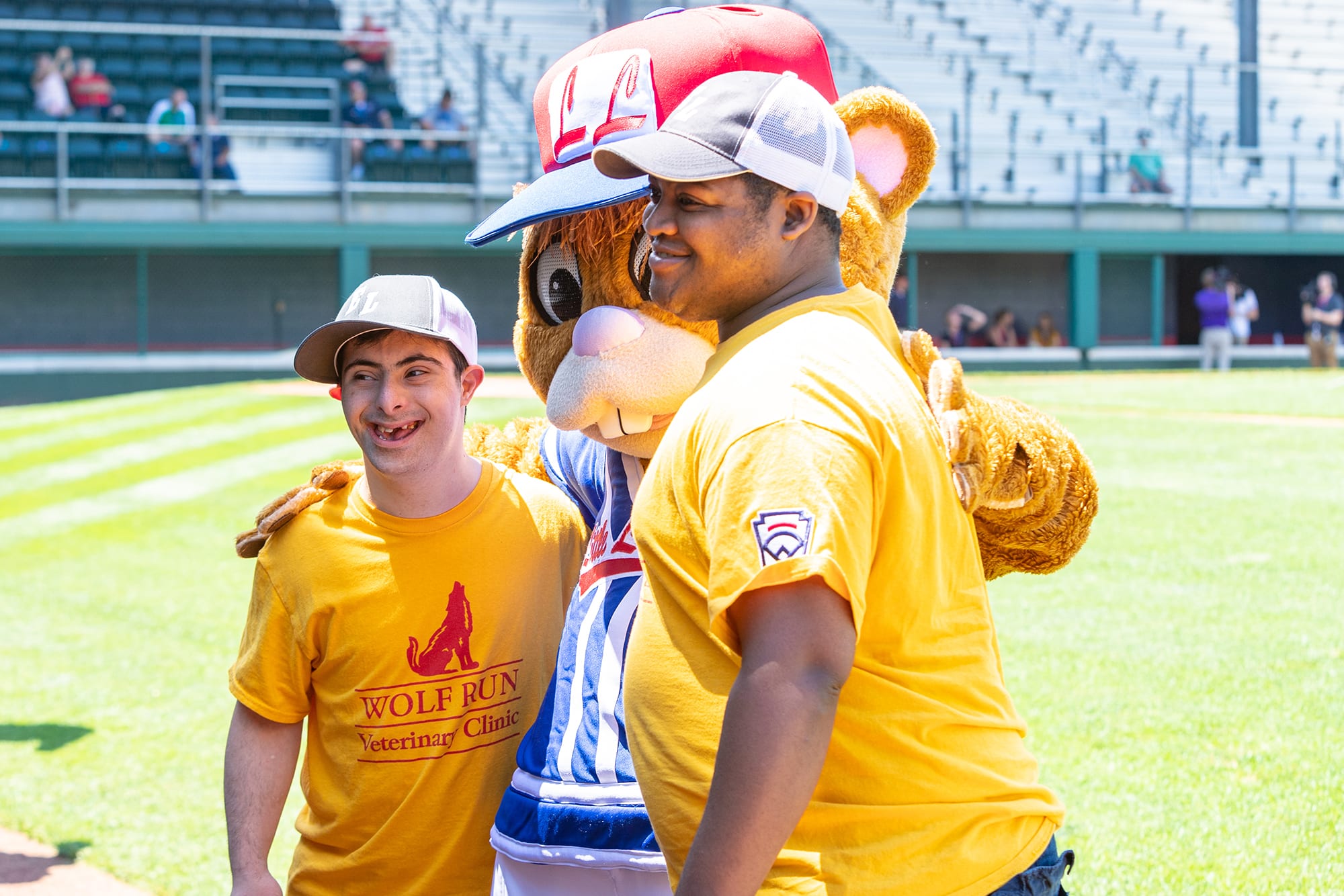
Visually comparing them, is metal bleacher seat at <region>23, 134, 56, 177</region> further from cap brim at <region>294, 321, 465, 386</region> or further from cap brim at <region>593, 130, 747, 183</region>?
cap brim at <region>593, 130, 747, 183</region>

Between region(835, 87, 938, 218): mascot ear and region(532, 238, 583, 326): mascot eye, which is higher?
region(835, 87, 938, 218): mascot ear

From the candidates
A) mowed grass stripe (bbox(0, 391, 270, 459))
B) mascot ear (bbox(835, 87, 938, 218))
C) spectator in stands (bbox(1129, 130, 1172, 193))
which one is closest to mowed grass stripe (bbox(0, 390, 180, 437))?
mowed grass stripe (bbox(0, 391, 270, 459))

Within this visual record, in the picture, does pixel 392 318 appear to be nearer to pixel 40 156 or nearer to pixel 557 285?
pixel 557 285

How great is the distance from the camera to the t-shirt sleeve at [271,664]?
231cm

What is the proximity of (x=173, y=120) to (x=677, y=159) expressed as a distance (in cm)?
1835

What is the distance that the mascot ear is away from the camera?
2469 millimetres

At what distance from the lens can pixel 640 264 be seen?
7.88ft

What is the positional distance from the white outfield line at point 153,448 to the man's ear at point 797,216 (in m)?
9.91

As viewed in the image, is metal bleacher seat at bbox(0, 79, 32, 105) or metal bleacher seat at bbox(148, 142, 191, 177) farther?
metal bleacher seat at bbox(0, 79, 32, 105)

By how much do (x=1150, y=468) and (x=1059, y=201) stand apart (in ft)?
42.3

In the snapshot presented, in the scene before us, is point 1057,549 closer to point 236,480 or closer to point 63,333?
point 236,480

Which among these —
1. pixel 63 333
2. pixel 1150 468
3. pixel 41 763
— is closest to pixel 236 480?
pixel 41 763

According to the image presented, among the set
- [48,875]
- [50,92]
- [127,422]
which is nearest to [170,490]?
[127,422]

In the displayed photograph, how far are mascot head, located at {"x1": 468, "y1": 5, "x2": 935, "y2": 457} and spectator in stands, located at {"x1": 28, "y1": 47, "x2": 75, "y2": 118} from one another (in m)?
18.1
